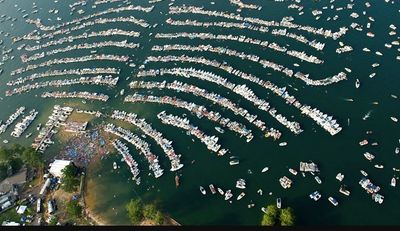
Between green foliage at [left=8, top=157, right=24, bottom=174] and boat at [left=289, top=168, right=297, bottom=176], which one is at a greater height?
green foliage at [left=8, top=157, right=24, bottom=174]

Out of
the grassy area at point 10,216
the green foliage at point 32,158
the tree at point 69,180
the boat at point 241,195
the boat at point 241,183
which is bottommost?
the grassy area at point 10,216

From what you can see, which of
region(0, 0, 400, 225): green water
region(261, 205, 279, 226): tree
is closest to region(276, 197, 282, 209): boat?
region(0, 0, 400, 225): green water

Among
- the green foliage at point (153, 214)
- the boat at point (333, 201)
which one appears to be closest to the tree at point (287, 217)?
the boat at point (333, 201)

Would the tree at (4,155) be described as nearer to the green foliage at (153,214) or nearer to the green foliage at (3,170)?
the green foliage at (3,170)

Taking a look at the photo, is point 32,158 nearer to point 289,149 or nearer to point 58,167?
point 58,167

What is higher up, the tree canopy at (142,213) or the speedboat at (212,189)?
the tree canopy at (142,213)

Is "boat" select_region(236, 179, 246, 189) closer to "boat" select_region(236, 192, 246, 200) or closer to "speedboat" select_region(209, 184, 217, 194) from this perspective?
"boat" select_region(236, 192, 246, 200)
